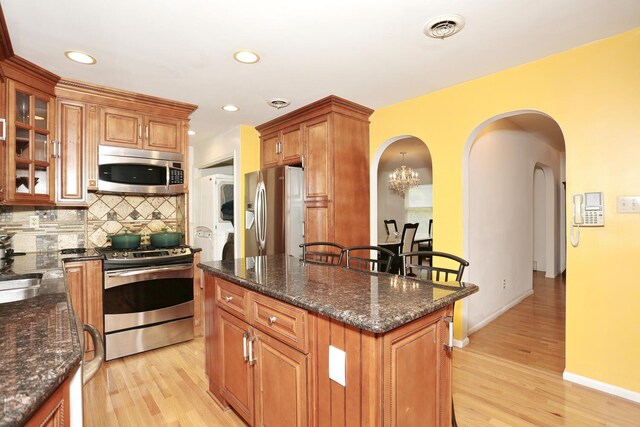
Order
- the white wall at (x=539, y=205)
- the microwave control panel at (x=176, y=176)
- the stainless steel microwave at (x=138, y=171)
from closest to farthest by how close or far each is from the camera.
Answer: the stainless steel microwave at (x=138, y=171) < the microwave control panel at (x=176, y=176) < the white wall at (x=539, y=205)

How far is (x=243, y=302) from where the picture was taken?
1741 mm

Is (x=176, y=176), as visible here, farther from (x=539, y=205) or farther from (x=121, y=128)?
(x=539, y=205)

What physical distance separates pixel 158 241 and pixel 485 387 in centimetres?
320

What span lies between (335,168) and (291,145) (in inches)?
28.4

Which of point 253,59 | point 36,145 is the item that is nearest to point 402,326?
point 253,59

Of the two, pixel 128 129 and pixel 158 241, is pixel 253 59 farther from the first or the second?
pixel 158 241

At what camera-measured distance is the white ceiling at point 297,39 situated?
5.98ft

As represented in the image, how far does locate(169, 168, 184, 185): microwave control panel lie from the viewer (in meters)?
3.37

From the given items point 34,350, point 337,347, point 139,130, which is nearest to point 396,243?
point 139,130

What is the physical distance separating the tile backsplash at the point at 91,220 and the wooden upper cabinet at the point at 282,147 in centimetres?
114

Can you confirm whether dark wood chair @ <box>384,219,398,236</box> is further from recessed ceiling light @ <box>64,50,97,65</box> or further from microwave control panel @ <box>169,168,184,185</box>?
recessed ceiling light @ <box>64,50,97,65</box>

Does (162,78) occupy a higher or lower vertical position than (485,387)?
higher

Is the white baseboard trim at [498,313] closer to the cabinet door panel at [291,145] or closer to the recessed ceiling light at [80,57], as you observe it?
the cabinet door panel at [291,145]

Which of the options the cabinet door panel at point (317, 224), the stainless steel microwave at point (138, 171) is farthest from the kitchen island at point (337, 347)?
the stainless steel microwave at point (138, 171)
